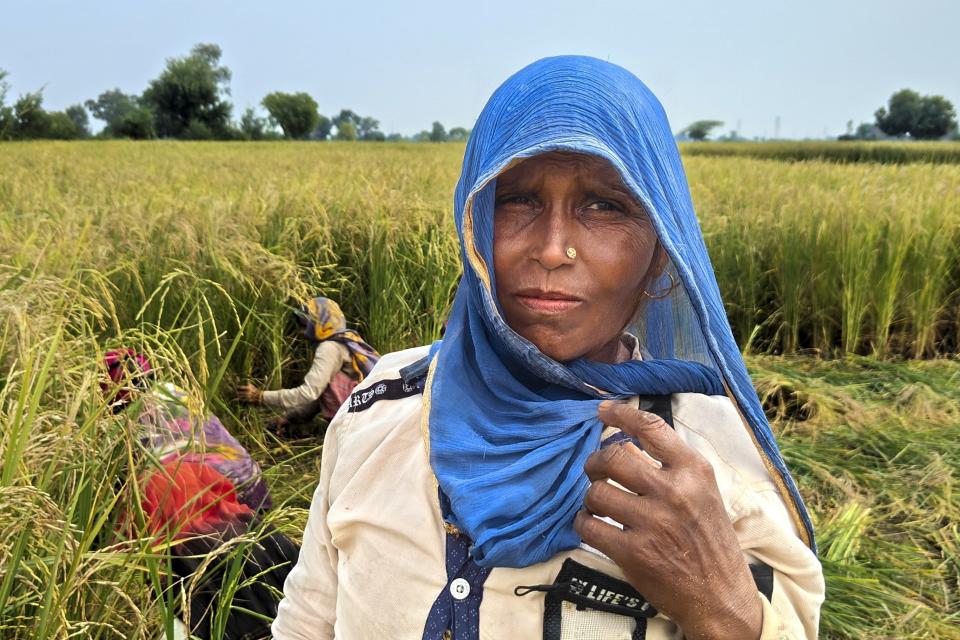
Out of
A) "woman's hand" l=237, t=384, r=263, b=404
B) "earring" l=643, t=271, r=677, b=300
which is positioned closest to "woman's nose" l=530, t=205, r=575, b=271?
"earring" l=643, t=271, r=677, b=300

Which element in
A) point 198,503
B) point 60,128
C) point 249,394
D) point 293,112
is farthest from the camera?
point 293,112

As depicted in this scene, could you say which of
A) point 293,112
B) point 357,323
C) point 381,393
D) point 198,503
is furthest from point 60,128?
point 381,393

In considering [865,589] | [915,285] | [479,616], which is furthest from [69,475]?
[915,285]

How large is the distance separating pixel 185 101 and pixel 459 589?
223 feet

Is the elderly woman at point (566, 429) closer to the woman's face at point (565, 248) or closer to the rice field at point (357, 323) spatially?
the woman's face at point (565, 248)

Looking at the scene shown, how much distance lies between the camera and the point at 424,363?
1.16 meters

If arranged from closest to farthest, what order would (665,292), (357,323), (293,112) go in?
1. (665,292)
2. (357,323)
3. (293,112)

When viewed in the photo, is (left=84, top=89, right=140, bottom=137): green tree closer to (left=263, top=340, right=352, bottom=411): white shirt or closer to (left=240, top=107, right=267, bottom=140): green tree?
(left=240, top=107, right=267, bottom=140): green tree

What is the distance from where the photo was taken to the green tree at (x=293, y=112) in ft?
238

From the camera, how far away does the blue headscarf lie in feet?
3.05

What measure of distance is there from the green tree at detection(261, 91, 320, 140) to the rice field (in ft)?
227

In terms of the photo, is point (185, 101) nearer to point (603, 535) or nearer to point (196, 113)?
point (196, 113)

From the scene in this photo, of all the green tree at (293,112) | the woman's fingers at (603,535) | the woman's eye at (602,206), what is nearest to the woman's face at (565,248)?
the woman's eye at (602,206)

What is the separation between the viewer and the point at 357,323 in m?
4.65
